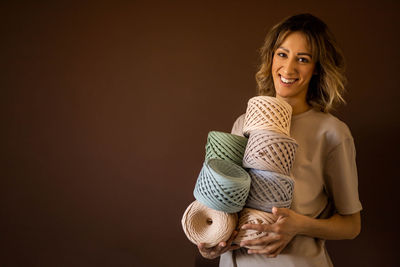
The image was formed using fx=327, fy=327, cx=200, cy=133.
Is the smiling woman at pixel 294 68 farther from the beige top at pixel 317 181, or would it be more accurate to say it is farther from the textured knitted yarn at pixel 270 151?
the textured knitted yarn at pixel 270 151

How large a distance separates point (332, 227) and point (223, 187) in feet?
1.18

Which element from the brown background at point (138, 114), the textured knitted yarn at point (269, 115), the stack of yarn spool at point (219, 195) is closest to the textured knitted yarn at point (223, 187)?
the stack of yarn spool at point (219, 195)

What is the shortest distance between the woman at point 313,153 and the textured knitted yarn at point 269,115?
0.14 meters

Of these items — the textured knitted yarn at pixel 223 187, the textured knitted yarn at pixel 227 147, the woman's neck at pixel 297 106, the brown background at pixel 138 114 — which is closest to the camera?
the textured knitted yarn at pixel 223 187

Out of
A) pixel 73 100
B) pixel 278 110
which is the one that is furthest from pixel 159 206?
pixel 278 110

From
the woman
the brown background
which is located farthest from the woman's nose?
the brown background

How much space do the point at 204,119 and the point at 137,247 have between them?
1.77 feet

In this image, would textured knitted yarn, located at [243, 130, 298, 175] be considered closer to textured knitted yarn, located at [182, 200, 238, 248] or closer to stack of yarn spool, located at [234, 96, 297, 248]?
stack of yarn spool, located at [234, 96, 297, 248]

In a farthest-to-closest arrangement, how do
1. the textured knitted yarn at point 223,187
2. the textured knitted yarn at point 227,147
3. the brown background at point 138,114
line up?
1. the brown background at point 138,114
2. the textured knitted yarn at point 227,147
3. the textured knitted yarn at point 223,187

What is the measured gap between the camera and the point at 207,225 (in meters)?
0.74

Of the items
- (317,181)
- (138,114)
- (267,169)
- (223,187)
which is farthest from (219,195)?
(138,114)

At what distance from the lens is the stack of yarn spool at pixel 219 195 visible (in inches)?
26.6

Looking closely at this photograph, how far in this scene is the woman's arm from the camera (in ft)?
2.33

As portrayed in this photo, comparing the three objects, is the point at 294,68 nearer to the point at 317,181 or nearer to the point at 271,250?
the point at 317,181
